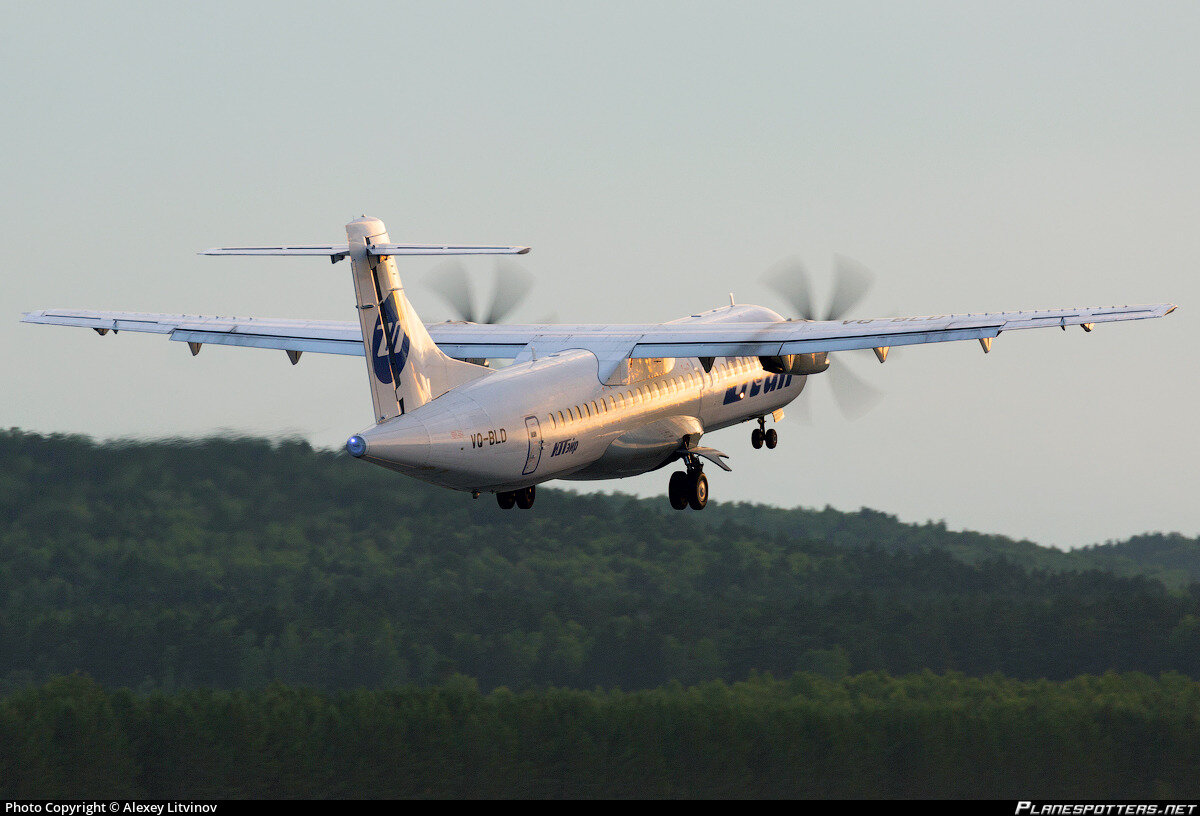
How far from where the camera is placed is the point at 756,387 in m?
40.5

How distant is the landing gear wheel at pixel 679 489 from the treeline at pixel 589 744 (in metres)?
74.9

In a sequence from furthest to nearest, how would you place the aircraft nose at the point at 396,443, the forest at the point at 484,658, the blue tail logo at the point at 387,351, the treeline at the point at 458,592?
1. the forest at the point at 484,658
2. the treeline at the point at 458,592
3. the blue tail logo at the point at 387,351
4. the aircraft nose at the point at 396,443

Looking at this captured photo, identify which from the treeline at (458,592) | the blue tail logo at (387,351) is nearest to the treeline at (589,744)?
the treeline at (458,592)

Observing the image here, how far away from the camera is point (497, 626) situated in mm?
126000

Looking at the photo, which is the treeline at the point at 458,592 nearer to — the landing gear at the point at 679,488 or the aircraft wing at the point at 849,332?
the landing gear at the point at 679,488

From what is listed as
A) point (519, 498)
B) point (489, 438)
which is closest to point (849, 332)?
point (519, 498)

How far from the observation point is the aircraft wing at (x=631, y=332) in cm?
3266

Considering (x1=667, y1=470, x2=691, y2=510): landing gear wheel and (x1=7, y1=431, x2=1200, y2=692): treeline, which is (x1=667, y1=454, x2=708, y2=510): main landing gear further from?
(x1=7, y1=431, x2=1200, y2=692): treeline

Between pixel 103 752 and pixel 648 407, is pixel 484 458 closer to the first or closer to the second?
pixel 648 407

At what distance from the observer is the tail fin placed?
28.9 metres

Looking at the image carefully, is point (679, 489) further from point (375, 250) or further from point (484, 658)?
point (484, 658)

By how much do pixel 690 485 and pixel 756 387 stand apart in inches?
170

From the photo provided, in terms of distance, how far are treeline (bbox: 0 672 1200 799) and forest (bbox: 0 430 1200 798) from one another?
0.24 m
